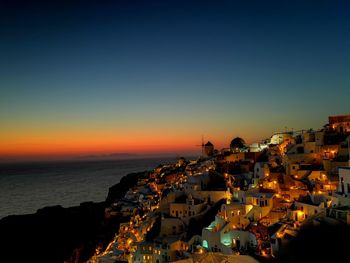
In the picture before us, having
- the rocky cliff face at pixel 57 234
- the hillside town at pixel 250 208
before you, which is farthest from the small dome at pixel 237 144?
the rocky cliff face at pixel 57 234

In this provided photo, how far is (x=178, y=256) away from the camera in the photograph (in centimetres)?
3111

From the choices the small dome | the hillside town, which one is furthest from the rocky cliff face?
the small dome

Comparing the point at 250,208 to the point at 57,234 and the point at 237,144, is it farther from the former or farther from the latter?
the point at 57,234

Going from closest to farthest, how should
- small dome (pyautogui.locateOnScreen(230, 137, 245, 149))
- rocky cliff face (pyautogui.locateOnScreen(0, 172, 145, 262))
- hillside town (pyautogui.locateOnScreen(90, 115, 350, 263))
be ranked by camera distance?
hillside town (pyautogui.locateOnScreen(90, 115, 350, 263)) < rocky cliff face (pyautogui.locateOnScreen(0, 172, 145, 262)) < small dome (pyautogui.locateOnScreen(230, 137, 245, 149))

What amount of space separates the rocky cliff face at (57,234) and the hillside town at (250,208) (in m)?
8.65

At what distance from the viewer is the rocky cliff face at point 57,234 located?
191ft

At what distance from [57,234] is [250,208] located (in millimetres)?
51701

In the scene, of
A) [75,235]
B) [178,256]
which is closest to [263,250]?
[178,256]

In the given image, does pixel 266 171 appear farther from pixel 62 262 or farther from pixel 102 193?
pixel 102 193

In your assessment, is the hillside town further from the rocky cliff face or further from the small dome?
the small dome

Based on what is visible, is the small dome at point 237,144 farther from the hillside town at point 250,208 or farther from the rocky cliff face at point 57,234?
the rocky cliff face at point 57,234

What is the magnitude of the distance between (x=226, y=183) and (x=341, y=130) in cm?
1700

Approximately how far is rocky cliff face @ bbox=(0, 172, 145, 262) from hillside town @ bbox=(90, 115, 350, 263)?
28.4ft

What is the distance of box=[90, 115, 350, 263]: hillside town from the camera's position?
25.2 meters
